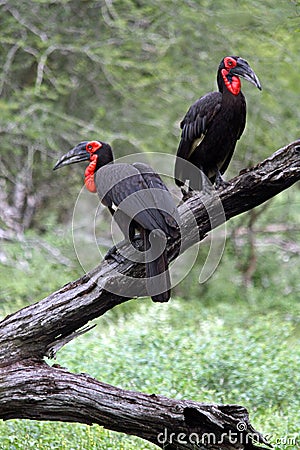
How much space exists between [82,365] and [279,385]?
1.22 meters

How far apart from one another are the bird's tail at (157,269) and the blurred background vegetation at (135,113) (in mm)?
3136

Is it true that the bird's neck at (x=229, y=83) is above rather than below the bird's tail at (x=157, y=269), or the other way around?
above

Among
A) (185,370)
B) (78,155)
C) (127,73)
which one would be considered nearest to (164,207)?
(78,155)

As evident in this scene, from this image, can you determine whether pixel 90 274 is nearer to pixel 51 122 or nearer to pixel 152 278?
pixel 152 278

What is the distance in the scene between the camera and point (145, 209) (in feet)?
10.3

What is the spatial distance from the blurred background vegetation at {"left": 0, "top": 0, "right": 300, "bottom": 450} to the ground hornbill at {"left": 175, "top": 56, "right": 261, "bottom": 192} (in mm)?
2569

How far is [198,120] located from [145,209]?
33.2 inches

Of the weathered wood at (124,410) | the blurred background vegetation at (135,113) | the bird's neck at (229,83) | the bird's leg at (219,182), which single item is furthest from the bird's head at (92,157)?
the blurred background vegetation at (135,113)

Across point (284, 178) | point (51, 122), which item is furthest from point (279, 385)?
point (51, 122)

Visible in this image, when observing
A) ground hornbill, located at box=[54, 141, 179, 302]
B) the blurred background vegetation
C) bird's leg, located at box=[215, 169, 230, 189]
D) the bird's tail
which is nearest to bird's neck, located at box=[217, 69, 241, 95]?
bird's leg, located at box=[215, 169, 230, 189]

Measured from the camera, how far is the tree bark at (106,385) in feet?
9.65

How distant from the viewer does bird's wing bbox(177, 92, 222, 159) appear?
3756mm

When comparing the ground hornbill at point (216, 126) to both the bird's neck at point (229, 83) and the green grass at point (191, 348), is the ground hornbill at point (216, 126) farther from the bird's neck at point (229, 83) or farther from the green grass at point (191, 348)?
the green grass at point (191, 348)

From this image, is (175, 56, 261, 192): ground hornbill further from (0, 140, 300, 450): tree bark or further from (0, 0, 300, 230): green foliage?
(0, 0, 300, 230): green foliage
